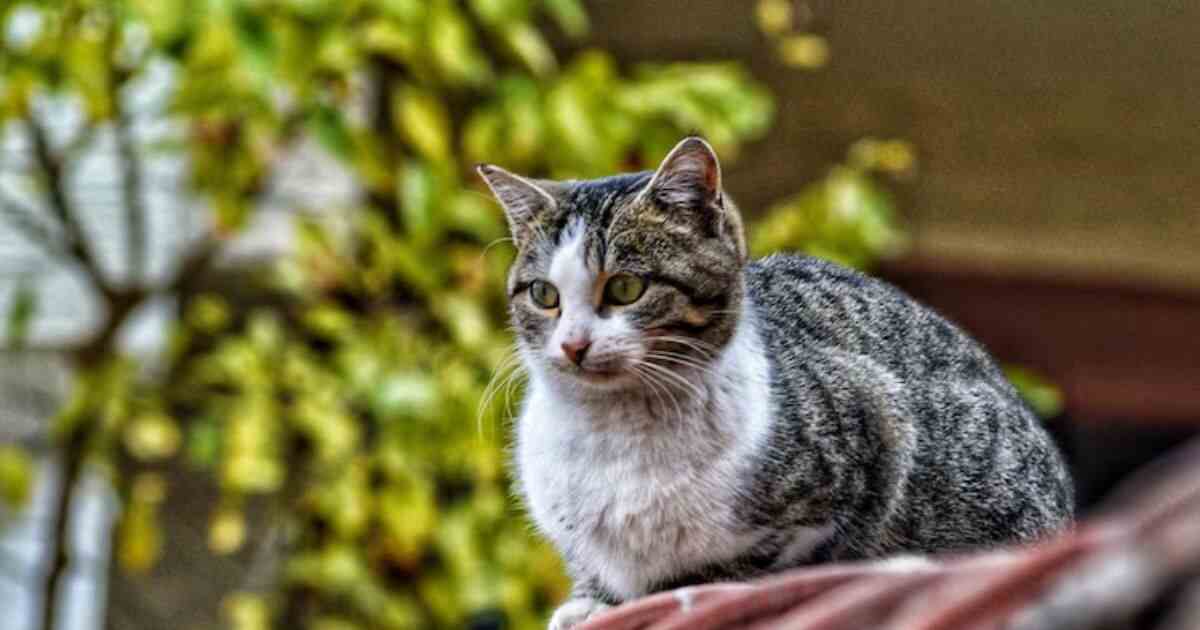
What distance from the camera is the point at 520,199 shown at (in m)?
1.22

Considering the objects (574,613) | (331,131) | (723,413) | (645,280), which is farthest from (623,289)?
(331,131)

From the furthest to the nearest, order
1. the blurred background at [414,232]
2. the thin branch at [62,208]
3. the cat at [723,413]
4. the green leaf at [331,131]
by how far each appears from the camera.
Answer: the thin branch at [62,208] → the blurred background at [414,232] → the green leaf at [331,131] → the cat at [723,413]

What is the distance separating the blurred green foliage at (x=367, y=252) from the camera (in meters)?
1.99

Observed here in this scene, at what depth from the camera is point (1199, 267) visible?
289 cm

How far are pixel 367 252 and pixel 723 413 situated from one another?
1411mm

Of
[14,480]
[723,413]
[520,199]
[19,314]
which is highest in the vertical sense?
[520,199]

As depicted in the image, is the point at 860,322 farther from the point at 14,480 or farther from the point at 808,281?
the point at 14,480

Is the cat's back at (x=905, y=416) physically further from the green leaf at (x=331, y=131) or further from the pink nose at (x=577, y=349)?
the green leaf at (x=331, y=131)

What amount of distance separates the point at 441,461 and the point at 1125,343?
4.47ft

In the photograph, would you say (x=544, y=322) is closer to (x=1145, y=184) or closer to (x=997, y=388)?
(x=997, y=388)

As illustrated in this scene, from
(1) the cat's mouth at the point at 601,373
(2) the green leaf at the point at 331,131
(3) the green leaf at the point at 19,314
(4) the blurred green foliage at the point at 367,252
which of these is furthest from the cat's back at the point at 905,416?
(3) the green leaf at the point at 19,314

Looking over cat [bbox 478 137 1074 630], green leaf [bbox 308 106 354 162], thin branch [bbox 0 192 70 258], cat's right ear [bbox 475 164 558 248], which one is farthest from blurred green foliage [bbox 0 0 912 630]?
cat [bbox 478 137 1074 630]

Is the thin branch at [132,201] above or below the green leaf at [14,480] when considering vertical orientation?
above

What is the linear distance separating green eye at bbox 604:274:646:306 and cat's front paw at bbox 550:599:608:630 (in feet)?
0.68
